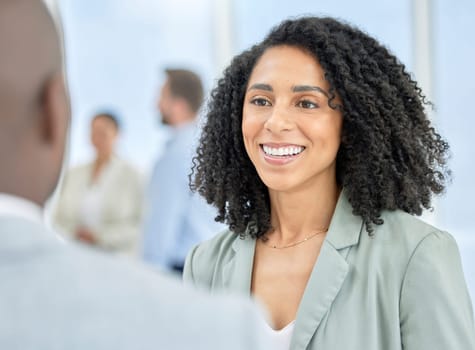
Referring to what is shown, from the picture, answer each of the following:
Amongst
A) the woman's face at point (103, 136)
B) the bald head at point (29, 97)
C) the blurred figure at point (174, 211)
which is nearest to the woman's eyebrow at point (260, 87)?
the bald head at point (29, 97)

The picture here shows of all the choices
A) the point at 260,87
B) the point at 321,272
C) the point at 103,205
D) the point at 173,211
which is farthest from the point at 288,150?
the point at 103,205

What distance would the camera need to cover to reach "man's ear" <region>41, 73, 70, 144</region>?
28.7 inches

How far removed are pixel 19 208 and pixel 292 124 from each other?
105 centimetres

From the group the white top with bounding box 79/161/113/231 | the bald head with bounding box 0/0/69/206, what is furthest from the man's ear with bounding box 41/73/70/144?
the white top with bounding box 79/161/113/231

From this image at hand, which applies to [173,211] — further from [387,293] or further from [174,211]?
[387,293]

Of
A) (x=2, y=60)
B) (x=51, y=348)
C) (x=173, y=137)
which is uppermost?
(x=2, y=60)

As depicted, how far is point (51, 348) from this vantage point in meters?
0.67

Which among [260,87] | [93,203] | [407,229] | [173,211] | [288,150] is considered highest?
[260,87]

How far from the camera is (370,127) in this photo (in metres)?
1.74

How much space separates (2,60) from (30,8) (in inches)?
2.4

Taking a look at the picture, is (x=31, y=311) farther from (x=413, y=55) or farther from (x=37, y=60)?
(x=413, y=55)

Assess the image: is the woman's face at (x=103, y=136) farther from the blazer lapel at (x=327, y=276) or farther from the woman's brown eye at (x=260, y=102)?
the blazer lapel at (x=327, y=276)

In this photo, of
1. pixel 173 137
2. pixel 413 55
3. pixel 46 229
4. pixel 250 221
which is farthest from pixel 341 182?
pixel 413 55

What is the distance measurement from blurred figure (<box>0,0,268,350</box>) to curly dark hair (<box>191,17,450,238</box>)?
1036 millimetres
